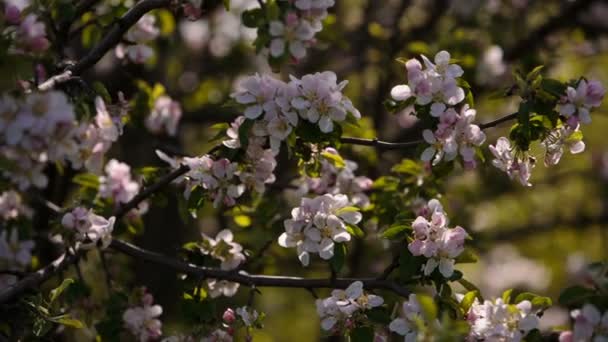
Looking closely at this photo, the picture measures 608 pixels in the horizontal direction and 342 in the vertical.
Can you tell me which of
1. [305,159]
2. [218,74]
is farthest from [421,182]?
[218,74]

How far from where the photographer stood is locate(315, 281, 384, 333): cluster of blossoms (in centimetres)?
254

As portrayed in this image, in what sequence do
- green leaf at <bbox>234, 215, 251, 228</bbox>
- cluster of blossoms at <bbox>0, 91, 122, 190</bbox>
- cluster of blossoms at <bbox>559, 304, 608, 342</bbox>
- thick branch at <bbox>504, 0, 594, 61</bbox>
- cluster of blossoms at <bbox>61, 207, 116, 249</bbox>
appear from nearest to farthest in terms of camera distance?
cluster of blossoms at <bbox>0, 91, 122, 190</bbox> → cluster of blossoms at <bbox>559, 304, 608, 342</bbox> → cluster of blossoms at <bbox>61, 207, 116, 249</bbox> → green leaf at <bbox>234, 215, 251, 228</bbox> → thick branch at <bbox>504, 0, 594, 61</bbox>

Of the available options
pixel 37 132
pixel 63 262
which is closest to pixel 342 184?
pixel 63 262

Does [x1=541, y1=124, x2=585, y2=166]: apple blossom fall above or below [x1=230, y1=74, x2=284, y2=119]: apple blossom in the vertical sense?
below

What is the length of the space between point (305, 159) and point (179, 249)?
0.66 metres

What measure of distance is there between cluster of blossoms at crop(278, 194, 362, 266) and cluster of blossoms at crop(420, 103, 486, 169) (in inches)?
11.4

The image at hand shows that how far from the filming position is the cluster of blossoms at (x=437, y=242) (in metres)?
2.50

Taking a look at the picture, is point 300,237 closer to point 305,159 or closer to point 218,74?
point 305,159

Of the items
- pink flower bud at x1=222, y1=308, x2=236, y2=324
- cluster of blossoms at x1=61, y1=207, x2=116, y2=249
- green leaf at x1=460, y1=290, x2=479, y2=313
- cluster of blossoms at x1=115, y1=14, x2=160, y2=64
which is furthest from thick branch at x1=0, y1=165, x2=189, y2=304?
green leaf at x1=460, y1=290, x2=479, y2=313

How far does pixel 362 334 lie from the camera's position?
253cm

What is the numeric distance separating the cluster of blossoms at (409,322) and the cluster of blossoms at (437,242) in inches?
5.0

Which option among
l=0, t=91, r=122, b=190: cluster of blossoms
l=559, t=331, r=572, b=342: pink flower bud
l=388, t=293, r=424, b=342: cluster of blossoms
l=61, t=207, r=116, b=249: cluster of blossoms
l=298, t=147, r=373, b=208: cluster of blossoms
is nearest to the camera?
l=0, t=91, r=122, b=190: cluster of blossoms

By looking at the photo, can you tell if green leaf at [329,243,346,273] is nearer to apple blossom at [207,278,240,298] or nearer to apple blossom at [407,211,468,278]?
apple blossom at [407,211,468,278]

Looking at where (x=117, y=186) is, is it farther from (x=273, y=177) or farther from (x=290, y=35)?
(x=290, y=35)
